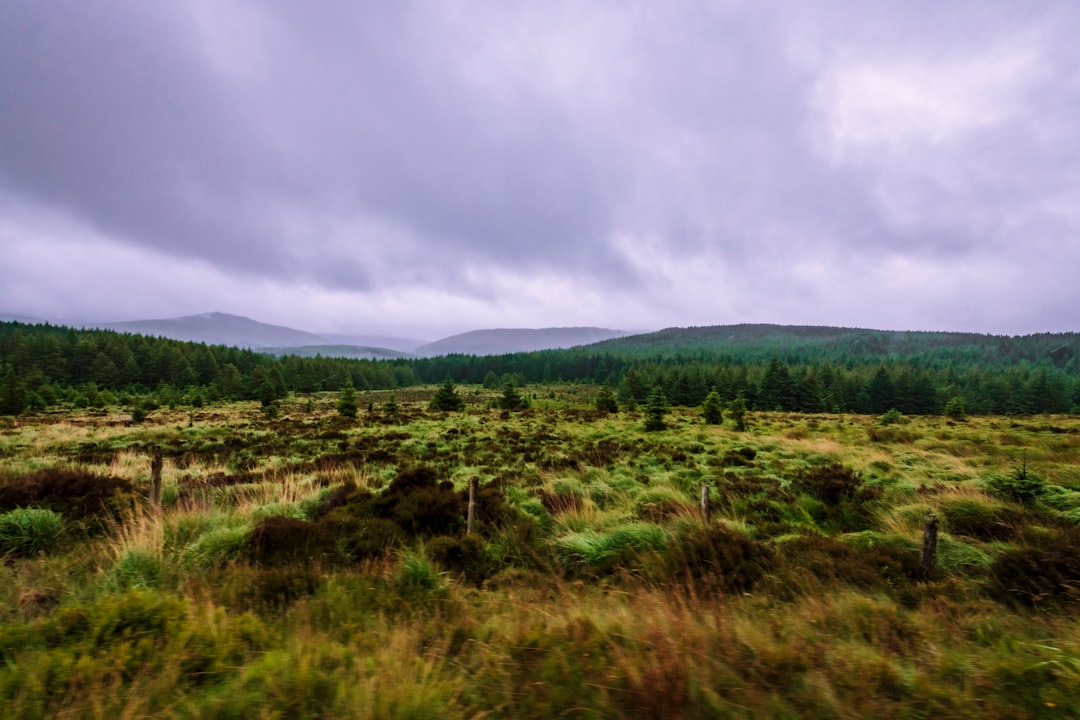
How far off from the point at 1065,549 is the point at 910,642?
310 cm

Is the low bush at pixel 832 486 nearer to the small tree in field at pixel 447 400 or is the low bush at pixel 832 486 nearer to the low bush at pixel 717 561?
the low bush at pixel 717 561

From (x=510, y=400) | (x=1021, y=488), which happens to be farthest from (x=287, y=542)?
(x=510, y=400)

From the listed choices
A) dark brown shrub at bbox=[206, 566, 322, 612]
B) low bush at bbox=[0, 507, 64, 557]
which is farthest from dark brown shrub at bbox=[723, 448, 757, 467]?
low bush at bbox=[0, 507, 64, 557]

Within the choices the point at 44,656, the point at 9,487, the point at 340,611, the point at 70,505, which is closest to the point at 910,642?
the point at 340,611

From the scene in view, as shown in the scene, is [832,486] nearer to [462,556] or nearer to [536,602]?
[536,602]

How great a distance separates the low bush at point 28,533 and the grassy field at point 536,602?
3 centimetres

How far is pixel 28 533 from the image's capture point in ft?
16.6

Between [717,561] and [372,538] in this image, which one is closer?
[717,561]

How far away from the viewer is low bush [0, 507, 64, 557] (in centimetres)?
491

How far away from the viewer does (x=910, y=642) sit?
312 centimetres

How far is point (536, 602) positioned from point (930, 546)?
470cm

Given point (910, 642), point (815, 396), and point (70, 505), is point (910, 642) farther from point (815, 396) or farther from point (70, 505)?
point (815, 396)

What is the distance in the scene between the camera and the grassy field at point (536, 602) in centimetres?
249

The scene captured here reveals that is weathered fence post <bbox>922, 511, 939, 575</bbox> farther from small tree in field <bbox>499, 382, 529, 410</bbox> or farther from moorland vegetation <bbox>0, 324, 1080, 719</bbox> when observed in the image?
small tree in field <bbox>499, 382, 529, 410</bbox>
